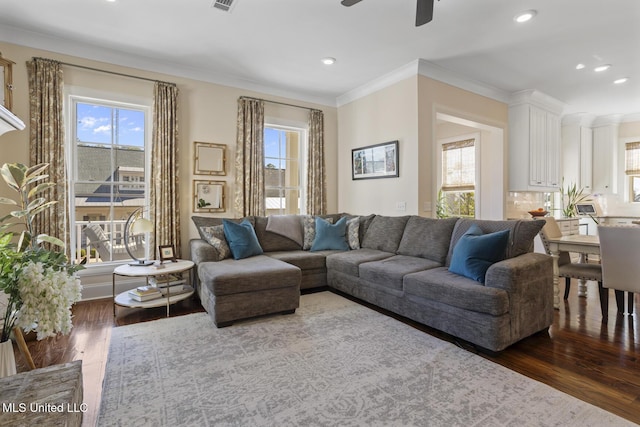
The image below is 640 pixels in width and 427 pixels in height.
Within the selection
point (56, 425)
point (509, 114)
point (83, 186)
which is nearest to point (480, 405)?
point (56, 425)

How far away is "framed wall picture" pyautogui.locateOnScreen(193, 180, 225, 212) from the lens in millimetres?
4406

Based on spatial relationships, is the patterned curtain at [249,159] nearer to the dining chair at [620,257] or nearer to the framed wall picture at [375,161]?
the framed wall picture at [375,161]

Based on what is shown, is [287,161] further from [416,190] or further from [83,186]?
[83,186]

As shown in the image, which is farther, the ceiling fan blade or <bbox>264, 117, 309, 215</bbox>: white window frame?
<bbox>264, 117, 309, 215</bbox>: white window frame

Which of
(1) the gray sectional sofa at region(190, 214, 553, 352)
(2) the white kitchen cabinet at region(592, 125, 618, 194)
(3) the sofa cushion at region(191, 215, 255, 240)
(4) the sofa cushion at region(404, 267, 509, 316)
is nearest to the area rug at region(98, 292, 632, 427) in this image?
(1) the gray sectional sofa at region(190, 214, 553, 352)

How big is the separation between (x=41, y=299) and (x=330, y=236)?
3.59 m

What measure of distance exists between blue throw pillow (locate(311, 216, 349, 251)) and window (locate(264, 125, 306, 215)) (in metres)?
0.98

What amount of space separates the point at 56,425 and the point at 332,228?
12.4 ft

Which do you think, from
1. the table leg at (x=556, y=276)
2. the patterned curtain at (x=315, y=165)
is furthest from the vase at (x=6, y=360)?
the patterned curtain at (x=315, y=165)

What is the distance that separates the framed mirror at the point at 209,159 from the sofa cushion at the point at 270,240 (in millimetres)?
888

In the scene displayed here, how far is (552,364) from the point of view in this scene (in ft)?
7.39

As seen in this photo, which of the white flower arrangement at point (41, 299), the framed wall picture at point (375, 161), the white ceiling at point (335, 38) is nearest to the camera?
the white flower arrangement at point (41, 299)

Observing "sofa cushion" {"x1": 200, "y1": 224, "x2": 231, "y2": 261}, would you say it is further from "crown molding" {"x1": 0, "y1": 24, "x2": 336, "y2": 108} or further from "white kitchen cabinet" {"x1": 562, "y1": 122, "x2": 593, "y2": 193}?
"white kitchen cabinet" {"x1": 562, "y1": 122, "x2": 593, "y2": 193}

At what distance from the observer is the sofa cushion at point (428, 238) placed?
137 inches
